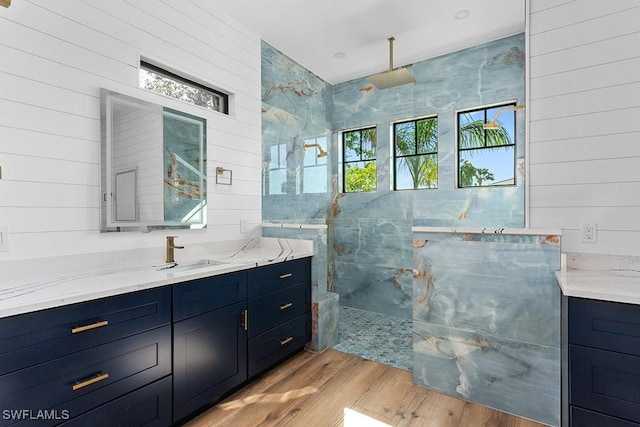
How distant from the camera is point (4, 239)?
5.33 ft

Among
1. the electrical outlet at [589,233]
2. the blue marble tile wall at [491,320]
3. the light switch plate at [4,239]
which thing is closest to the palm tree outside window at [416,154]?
the blue marble tile wall at [491,320]

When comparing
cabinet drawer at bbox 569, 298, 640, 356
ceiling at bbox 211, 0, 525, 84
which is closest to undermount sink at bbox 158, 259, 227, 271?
cabinet drawer at bbox 569, 298, 640, 356

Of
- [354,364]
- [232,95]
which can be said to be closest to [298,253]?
[354,364]

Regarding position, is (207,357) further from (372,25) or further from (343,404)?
(372,25)

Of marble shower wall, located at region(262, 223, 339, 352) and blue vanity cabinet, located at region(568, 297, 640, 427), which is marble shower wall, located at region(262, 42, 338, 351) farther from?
blue vanity cabinet, located at region(568, 297, 640, 427)

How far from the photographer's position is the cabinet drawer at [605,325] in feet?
4.46

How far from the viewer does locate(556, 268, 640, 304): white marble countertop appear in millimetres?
1384

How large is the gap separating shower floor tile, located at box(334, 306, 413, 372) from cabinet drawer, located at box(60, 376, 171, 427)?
5.28 feet

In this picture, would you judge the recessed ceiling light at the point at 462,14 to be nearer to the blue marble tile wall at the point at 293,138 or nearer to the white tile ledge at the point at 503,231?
the blue marble tile wall at the point at 293,138

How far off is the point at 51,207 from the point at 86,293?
74cm

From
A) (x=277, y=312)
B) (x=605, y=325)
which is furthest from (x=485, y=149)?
(x=277, y=312)

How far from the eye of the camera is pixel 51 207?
1792 millimetres

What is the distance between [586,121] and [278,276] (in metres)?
2.30

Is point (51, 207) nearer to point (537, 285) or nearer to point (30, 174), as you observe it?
point (30, 174)
